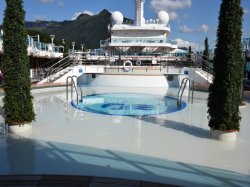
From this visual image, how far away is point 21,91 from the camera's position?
7414 millimetres

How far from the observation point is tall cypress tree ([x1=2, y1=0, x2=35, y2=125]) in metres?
7.19

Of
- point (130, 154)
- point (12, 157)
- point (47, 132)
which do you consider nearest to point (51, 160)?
point (12, 157)

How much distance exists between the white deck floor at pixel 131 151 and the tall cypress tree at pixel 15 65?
72 centimetres

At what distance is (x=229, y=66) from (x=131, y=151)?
3338 mm

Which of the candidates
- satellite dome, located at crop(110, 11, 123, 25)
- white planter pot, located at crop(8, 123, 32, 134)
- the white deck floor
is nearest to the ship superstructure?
satellite dome, located at crop(110, 11, 123, 25)

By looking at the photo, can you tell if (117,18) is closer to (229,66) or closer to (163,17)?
(163,17)

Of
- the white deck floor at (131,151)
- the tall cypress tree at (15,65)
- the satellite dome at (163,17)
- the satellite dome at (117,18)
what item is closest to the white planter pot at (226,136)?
the white deck floor at (131,151)

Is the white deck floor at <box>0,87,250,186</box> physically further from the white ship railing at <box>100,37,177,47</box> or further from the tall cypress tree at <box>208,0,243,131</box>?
the white ship railing at <box>100,37,177,47</box>

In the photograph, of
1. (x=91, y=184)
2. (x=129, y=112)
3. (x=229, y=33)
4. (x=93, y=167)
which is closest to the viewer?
(x=91, y=184)

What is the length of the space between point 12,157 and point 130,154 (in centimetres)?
249

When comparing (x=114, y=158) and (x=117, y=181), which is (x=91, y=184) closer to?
Result: (x=117, y=181)

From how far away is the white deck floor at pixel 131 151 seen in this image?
4.86 meters

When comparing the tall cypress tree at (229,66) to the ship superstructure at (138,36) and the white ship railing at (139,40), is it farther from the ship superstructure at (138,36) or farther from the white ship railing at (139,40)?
the white ship railing at (139,40)

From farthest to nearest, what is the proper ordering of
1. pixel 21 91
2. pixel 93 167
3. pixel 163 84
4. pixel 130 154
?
1. pixel 163 84
2. pixel 21 91
3. pixel 130 154
4. pixel 93 167
